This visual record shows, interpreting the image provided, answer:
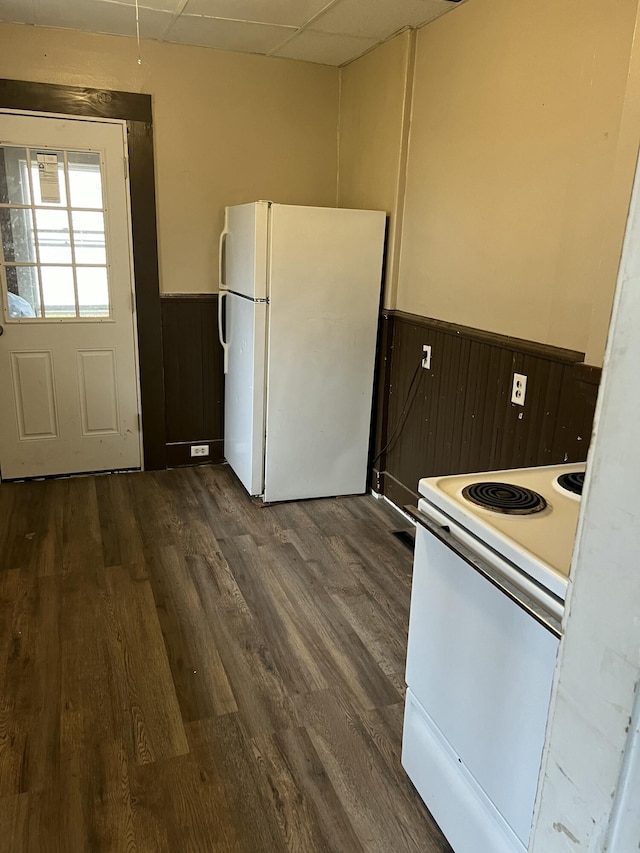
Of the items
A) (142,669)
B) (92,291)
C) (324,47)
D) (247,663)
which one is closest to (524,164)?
(324,47)

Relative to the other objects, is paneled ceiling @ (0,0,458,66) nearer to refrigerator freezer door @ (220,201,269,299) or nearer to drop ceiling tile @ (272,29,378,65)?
drop ceiling tile @ (272,29,378,65)

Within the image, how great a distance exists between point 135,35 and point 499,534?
3469 millimetres

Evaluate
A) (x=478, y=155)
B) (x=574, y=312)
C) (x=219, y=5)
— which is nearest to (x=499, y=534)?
(x=574, y=312)

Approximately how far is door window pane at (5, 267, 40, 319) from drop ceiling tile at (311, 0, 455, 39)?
2057 millimetres

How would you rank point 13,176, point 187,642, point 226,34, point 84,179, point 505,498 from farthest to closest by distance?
point 84,179 < point 13,176 < point 226,34 < point 187,642 < point 505,498

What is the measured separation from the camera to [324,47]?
3475 mm

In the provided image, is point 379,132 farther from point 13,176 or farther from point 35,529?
point 35,529

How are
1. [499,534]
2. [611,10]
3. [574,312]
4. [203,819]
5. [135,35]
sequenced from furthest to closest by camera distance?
[135,35] → [574,312] → [611,10] → [203,819] → [499,534]

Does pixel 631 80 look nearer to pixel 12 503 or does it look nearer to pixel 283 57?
pixel 283 57

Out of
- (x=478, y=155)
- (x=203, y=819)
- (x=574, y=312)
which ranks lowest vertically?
(x=203, y=819)

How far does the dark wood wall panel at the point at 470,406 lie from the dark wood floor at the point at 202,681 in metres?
0.46

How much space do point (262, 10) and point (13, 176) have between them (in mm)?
1614

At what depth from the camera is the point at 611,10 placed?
2014 millimetres

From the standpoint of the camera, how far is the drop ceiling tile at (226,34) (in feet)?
10.4
